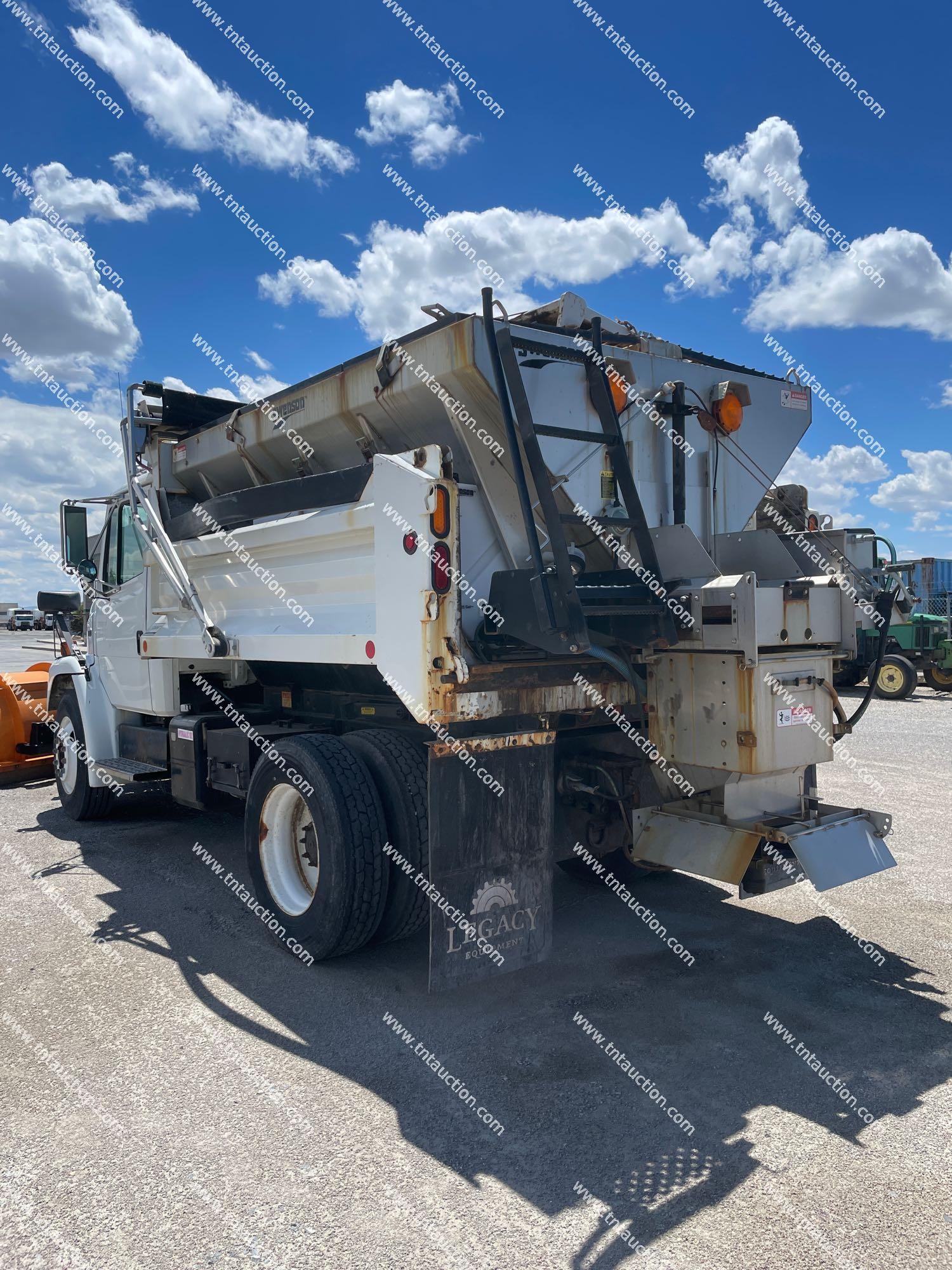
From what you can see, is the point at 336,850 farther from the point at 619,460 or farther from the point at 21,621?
the point at 21,621

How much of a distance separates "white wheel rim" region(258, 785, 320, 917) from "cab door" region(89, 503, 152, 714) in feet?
6.82

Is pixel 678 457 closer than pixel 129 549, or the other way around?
pixel 678 457

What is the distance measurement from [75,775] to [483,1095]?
5.34 meters

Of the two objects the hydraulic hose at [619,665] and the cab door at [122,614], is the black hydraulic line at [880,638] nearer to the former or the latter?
the hydraulic hose at [619,665]

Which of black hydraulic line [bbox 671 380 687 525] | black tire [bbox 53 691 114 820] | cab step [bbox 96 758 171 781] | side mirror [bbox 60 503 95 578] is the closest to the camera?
black hydraulic line [bbox 671 380 687 525]

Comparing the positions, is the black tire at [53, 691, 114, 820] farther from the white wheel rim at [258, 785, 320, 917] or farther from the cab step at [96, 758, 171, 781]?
the white wheel rim at [258, 785, 320, 917]

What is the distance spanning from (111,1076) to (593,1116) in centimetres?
176

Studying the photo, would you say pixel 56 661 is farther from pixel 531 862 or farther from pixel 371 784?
pixel 531 862

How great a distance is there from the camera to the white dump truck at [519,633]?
3846 millimetres

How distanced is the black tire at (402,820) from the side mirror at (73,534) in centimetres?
413

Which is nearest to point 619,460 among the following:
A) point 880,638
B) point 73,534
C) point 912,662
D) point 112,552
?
point 880,638

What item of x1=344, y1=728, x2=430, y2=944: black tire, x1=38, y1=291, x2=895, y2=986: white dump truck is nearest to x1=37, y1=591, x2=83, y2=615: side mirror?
x1=38, y1=291, x2=895, y2=986: white dump truck

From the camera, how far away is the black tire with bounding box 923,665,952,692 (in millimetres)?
17562

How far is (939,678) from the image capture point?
1764 cm
